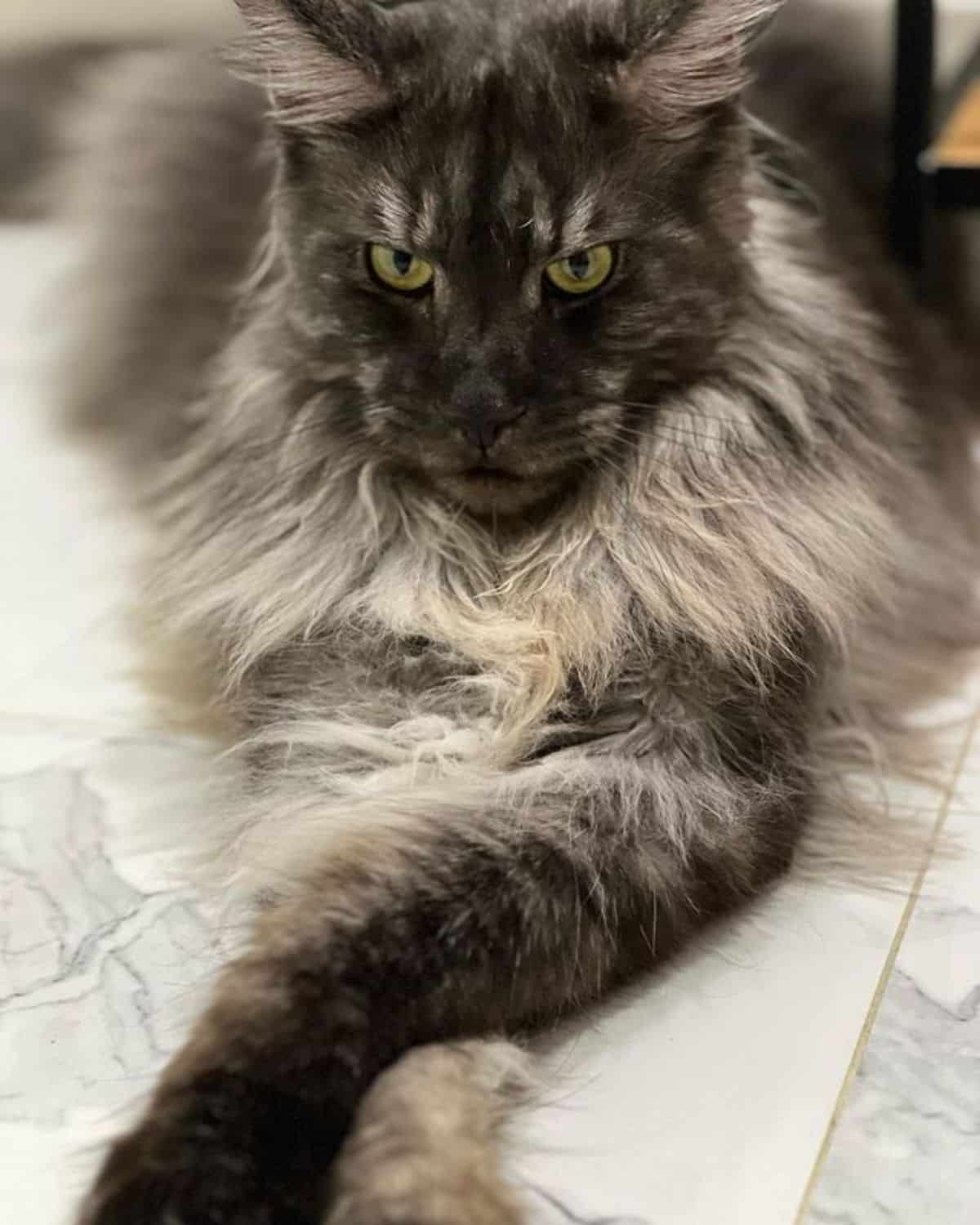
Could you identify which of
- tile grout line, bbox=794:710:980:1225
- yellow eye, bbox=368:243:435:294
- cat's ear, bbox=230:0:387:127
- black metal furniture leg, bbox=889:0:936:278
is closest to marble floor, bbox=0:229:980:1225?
tile grout line, bbox=794:710:980:1225

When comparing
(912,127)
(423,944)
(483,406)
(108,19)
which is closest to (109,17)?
(108,19)

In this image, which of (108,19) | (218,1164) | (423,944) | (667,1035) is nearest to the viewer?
(218,1164)

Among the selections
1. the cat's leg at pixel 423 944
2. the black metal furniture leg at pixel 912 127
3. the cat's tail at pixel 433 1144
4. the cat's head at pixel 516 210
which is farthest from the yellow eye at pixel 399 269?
the black metal furniture leg at pixel 912 127

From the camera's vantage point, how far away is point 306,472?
168 cm

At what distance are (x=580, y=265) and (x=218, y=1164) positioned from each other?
0.88 metres

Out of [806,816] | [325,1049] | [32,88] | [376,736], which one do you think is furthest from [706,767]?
[32,88]

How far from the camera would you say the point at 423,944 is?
1.20m

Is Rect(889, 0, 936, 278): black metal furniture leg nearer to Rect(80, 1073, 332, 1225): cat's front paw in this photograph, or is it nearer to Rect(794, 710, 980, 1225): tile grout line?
Rect(794, 710, 980, 1225): tile grout line

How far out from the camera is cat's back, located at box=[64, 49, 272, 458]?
2.26 m

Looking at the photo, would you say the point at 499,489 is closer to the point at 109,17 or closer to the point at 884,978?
the point at 884,978

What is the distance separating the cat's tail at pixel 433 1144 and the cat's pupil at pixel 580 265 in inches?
→ 28.6

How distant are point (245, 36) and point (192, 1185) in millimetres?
1171

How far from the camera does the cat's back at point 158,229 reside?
2260 mm

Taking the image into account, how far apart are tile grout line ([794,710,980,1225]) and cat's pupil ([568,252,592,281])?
688 mm
